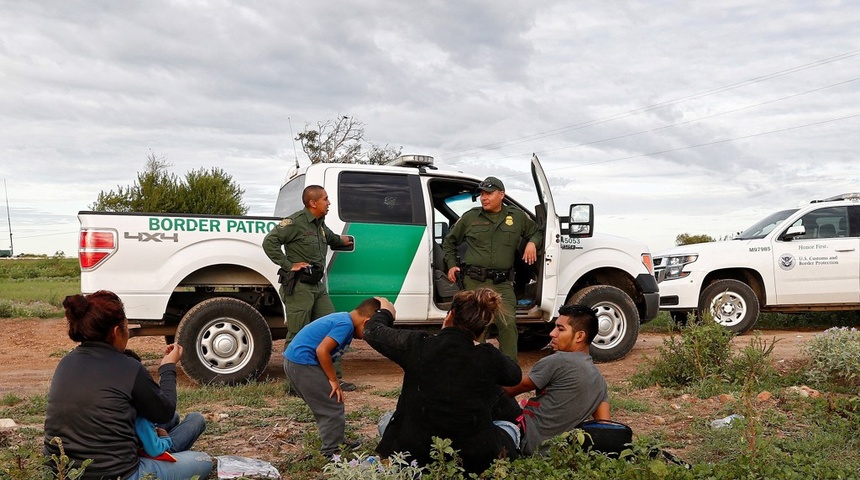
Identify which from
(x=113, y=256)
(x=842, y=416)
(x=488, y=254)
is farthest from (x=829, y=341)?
(x=113, y=256)

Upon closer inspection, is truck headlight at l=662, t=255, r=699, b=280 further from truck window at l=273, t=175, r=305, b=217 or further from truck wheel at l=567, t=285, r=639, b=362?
truck window at l=273, t=175, r=305, b=217

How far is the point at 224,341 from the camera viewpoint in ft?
21.9

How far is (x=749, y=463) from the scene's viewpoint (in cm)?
373

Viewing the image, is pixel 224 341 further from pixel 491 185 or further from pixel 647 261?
pixel 647 261

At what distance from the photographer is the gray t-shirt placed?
13.4 ft

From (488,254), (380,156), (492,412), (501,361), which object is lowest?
(492,412)

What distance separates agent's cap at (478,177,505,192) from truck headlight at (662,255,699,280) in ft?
15.1

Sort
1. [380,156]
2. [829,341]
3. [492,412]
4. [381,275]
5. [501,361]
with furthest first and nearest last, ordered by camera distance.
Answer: [380,156], [381,275], [829,341], [492,412], [501,361]

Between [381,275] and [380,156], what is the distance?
2990 centimetres

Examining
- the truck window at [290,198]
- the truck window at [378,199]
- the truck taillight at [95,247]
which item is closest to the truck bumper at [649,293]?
the truck window at [378,199]

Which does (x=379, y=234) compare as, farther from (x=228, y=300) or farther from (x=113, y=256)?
(x=113, y=256)

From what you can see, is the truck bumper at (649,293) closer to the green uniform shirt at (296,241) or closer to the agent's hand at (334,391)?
the green uniform shirt at (296,241)

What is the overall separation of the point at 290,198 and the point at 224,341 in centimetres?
175

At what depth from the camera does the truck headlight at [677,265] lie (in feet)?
34.2
